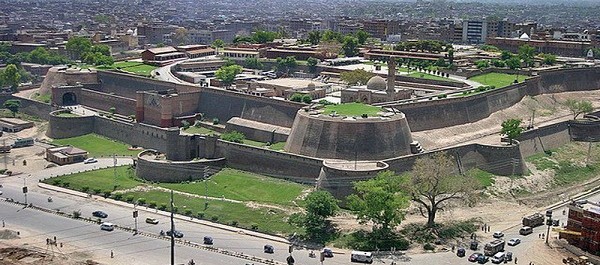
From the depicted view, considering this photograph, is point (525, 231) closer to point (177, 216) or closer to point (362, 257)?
point (362, 257)

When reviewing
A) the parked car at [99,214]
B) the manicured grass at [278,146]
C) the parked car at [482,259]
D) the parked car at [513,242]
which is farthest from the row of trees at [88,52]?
the parked car at [482,259]

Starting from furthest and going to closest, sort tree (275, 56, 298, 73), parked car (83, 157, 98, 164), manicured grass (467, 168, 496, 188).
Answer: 1. tree (275, 56, 298, 73)
2. parked car (83, 157, 98, 164)
3. manicured grass (467, 168, 496, 188)

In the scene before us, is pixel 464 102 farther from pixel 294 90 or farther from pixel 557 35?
pixel 557 35

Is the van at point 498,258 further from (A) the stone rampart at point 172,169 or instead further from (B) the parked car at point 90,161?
(B) the parked car at point 90,161

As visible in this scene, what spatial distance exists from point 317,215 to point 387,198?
5.21 metres

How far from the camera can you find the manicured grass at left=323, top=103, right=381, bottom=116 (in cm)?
6331

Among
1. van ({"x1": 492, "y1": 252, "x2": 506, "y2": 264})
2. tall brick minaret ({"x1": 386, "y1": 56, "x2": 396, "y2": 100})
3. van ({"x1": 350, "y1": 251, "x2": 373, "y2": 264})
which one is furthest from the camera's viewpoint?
tall brick minaret ({"x1": 386, "y1": 56, "x2": 396, "y2": 100})

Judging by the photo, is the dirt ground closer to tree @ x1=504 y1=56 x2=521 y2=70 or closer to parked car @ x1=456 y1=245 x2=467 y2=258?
parked car @ x1=456 y1=245 x2=467 y2=258

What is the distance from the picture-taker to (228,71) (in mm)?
92188

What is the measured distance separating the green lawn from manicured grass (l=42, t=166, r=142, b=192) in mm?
48316

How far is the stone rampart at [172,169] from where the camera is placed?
62.6m

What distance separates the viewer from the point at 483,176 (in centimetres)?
6347

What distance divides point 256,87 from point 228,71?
8209mm

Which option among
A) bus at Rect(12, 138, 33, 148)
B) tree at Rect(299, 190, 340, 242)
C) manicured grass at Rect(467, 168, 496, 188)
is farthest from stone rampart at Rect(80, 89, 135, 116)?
manicured grass at Rect(467, 168, 496, 188)
